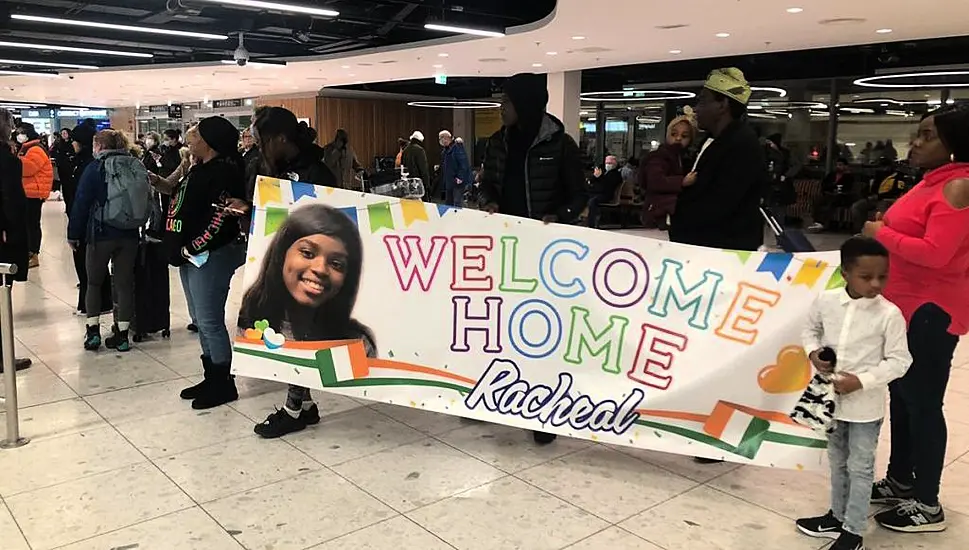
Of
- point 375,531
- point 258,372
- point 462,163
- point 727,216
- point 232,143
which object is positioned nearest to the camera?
point 375,531

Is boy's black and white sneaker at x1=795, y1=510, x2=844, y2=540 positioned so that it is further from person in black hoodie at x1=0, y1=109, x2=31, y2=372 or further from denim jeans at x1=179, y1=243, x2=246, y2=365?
person in black hoodie at x1=0, y1=109, x2=31, y2=372

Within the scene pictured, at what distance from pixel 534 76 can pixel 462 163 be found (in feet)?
29.9

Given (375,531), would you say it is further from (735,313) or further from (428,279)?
(735,313)

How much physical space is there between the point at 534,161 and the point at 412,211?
2.10 feet

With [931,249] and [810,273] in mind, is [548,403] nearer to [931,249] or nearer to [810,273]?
[810,273]

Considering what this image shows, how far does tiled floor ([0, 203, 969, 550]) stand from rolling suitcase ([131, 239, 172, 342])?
3.51ft

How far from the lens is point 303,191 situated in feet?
10.7

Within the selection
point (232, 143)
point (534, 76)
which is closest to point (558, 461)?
point (534, 76)

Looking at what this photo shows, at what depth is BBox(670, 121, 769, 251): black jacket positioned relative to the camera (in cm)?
303

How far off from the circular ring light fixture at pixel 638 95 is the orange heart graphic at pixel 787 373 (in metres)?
15.5

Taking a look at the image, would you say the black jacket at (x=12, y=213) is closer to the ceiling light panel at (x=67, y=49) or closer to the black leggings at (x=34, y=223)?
the black leggings at (x=34, y=223)

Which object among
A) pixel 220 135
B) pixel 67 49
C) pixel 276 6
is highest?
pixel 67 49

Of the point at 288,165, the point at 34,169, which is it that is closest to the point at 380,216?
the point at 288,165

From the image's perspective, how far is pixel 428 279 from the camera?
319cm
